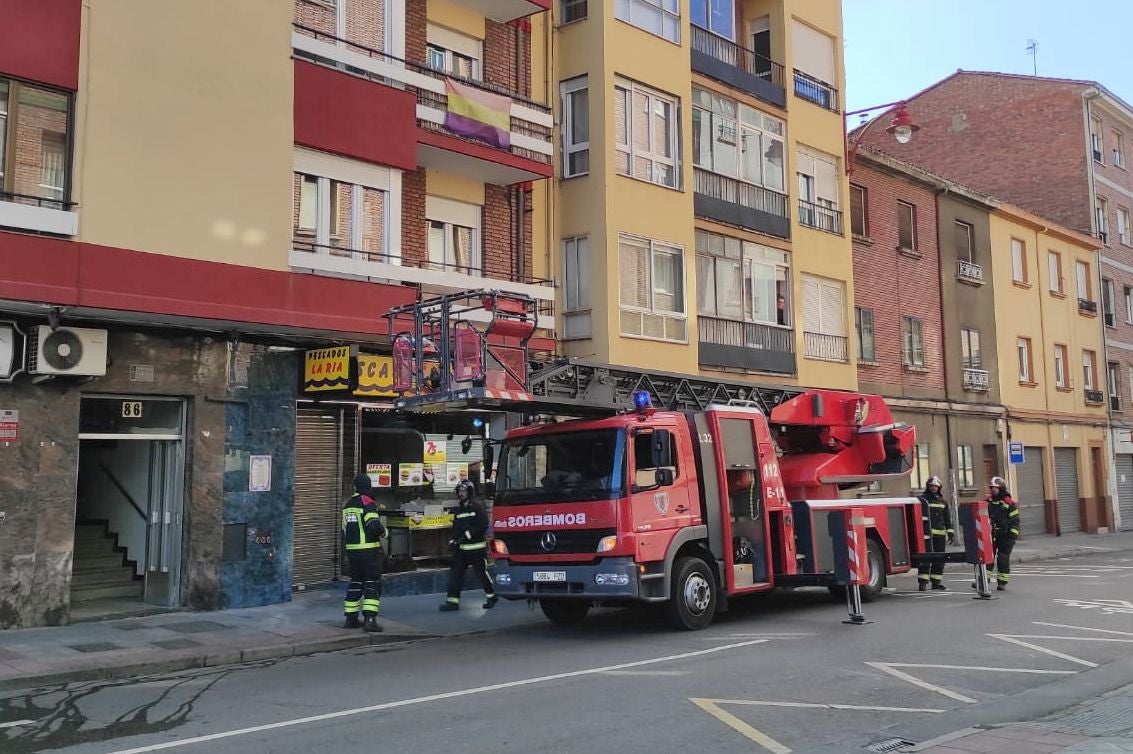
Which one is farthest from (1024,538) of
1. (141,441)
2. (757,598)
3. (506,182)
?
(141,441)

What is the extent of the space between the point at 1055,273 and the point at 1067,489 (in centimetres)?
737

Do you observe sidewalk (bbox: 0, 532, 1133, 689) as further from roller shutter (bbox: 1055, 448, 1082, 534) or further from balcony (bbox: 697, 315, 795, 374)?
roller shutter (bbox: 1055, 448, 1082, 534)

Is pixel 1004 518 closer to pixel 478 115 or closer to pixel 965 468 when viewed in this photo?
pixel 478 115

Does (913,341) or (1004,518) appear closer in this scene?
(1004,518)

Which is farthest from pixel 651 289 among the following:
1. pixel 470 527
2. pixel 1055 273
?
pixel 1055 273

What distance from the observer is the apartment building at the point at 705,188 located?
59.5ft

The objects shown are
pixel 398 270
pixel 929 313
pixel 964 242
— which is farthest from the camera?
pixel 964 242

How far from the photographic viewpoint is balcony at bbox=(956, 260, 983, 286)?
96.4 feet

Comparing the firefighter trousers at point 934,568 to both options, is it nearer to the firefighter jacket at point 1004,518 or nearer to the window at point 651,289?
the firefighter jacket at point 1004,518

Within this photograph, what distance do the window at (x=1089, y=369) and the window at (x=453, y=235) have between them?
26.7 m

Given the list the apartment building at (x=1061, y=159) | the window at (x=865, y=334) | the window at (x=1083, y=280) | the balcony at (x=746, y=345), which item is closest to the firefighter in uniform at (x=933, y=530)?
the balcony at (x=746, y=345)

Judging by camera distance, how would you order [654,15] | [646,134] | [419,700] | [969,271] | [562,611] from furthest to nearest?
[969,271], [654,15], [646,134], [562,611], [419,700]

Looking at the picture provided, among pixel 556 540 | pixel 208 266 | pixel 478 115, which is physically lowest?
pixel 556 540

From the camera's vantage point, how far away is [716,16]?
70.7 ft
